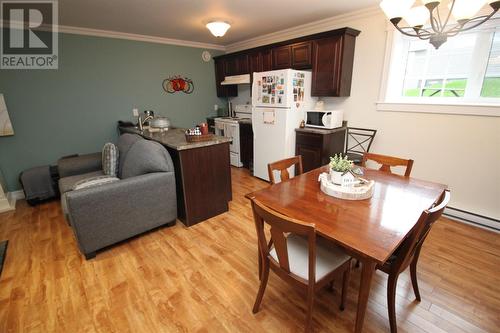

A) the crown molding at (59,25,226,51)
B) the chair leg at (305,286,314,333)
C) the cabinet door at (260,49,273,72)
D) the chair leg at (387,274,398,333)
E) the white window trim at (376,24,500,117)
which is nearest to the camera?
the chair leg at (305,286,314,333)

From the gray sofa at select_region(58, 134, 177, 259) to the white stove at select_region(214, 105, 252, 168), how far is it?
201 centimetres

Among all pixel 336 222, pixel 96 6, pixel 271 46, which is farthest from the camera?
pixel 271 46

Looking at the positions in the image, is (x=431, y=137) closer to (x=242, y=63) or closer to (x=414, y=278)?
(x=414, y=278)

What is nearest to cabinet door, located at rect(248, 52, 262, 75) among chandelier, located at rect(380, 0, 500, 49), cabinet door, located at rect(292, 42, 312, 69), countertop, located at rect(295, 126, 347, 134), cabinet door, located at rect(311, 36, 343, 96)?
cabinet door, located at rect(292, 42, 312, 69)

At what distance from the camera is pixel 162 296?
5.72 feet

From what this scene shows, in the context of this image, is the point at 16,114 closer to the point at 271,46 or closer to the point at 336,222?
the point at 271,46

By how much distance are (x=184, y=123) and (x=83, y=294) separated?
11.8 ft

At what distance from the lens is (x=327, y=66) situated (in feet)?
10.6

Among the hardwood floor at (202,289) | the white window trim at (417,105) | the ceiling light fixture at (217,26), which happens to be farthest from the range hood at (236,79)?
the hardwood floor at (202,289)

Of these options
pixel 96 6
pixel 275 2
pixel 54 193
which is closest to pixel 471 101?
pixel 275 2

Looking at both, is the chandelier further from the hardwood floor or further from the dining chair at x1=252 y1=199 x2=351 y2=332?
the hardwood floor

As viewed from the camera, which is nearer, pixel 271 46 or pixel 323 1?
pixel 323 1

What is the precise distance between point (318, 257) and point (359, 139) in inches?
99.7

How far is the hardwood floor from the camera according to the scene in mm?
1518
